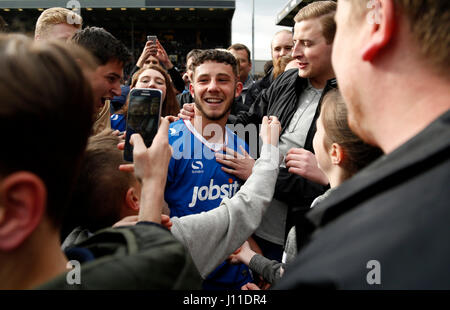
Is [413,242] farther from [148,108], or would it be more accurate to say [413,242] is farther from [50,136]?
[148,108]

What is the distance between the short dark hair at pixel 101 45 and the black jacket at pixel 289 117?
3.99ft

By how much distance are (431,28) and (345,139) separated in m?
Answer: 0.95

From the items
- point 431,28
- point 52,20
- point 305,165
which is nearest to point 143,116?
point 305,165

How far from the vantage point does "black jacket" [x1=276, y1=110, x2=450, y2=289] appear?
1.83 ft

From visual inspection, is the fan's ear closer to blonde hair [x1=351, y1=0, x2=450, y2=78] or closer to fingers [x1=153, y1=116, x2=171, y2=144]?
fingers [x1=153, y1=116, x2=171, y2=144]

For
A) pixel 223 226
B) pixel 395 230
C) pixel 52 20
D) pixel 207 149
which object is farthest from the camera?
pixel 52 20

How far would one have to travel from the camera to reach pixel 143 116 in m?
1.74

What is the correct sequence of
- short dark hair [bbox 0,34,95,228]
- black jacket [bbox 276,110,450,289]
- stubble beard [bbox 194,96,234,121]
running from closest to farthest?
black jacket [bbox 276,110,450,289] → short dark hair [bbox 0,34,95,228] → stubble beard [bbox 194,96,234,121]

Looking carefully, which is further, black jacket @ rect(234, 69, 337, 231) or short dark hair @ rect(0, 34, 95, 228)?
black jacket @ rect(234, 69, 337, 231)

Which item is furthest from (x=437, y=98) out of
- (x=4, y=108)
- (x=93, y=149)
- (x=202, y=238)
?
(x=93, y=149)

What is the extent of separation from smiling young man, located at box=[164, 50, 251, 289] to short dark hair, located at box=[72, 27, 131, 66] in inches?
27.8

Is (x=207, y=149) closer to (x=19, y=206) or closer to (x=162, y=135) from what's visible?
(x=162, y=135)

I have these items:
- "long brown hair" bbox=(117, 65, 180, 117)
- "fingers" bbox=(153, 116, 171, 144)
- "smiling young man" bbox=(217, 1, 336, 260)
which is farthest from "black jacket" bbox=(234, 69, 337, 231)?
"long brown hair" bbox=(117, 65, 180, 117)
